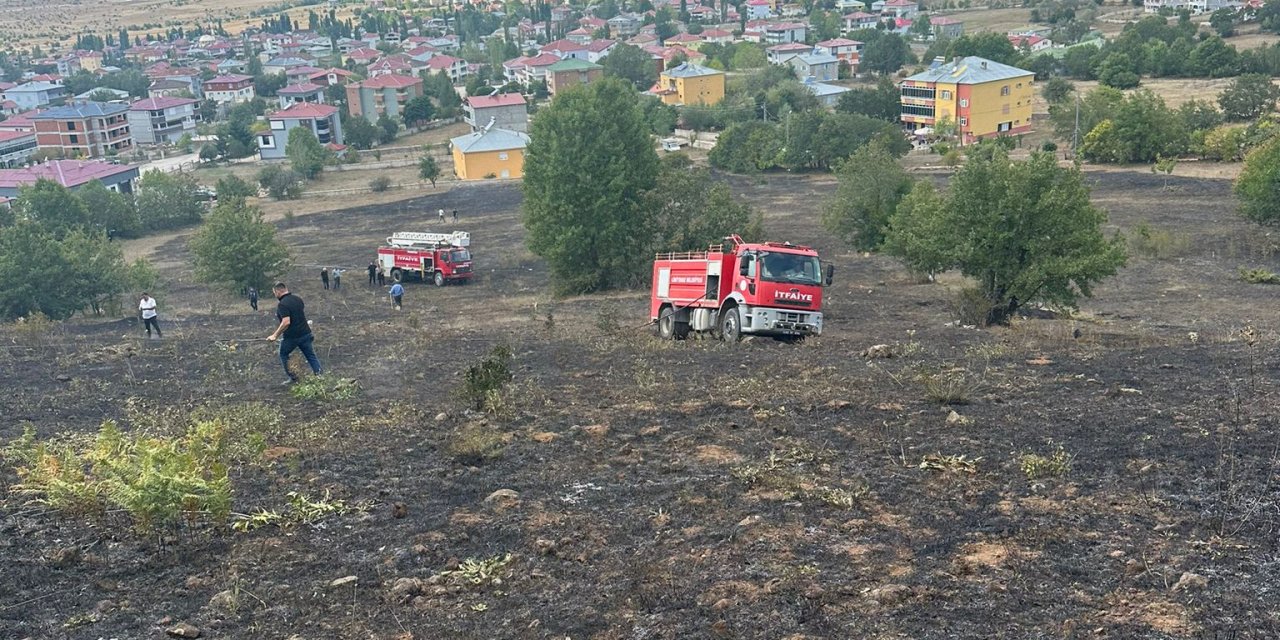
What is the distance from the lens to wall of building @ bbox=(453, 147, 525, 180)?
80.9m

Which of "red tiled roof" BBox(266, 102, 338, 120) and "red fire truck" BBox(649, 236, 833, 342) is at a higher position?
"red tiled roof" BBox(266, 102, 338, 120)

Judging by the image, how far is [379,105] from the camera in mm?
121812

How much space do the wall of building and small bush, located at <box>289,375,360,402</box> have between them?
221 ft

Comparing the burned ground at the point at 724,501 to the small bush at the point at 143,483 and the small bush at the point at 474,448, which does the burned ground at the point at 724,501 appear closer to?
the small bush at the point at 474,448

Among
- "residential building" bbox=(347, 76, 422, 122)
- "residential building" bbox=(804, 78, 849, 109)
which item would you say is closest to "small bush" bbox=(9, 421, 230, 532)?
"residential building" bbox=(804, 78, 849, 109)

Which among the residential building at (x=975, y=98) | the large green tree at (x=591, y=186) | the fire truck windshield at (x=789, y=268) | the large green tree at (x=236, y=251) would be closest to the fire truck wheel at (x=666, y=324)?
the fire truck windshield at (x=789, y=268)

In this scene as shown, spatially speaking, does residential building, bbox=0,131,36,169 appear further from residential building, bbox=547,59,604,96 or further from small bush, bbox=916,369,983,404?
small bush, bbox=916,369,983,404

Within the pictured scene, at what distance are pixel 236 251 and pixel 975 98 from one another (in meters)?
60.5

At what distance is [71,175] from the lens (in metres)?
79.6

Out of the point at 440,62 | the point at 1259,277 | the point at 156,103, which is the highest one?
the point at 440,62

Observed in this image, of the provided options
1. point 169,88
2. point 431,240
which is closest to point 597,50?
point 169,88

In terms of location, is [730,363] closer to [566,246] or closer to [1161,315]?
[1161,315]

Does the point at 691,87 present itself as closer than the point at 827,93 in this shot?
No

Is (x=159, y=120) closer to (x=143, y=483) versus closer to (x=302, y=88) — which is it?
(x=302, y=88)
